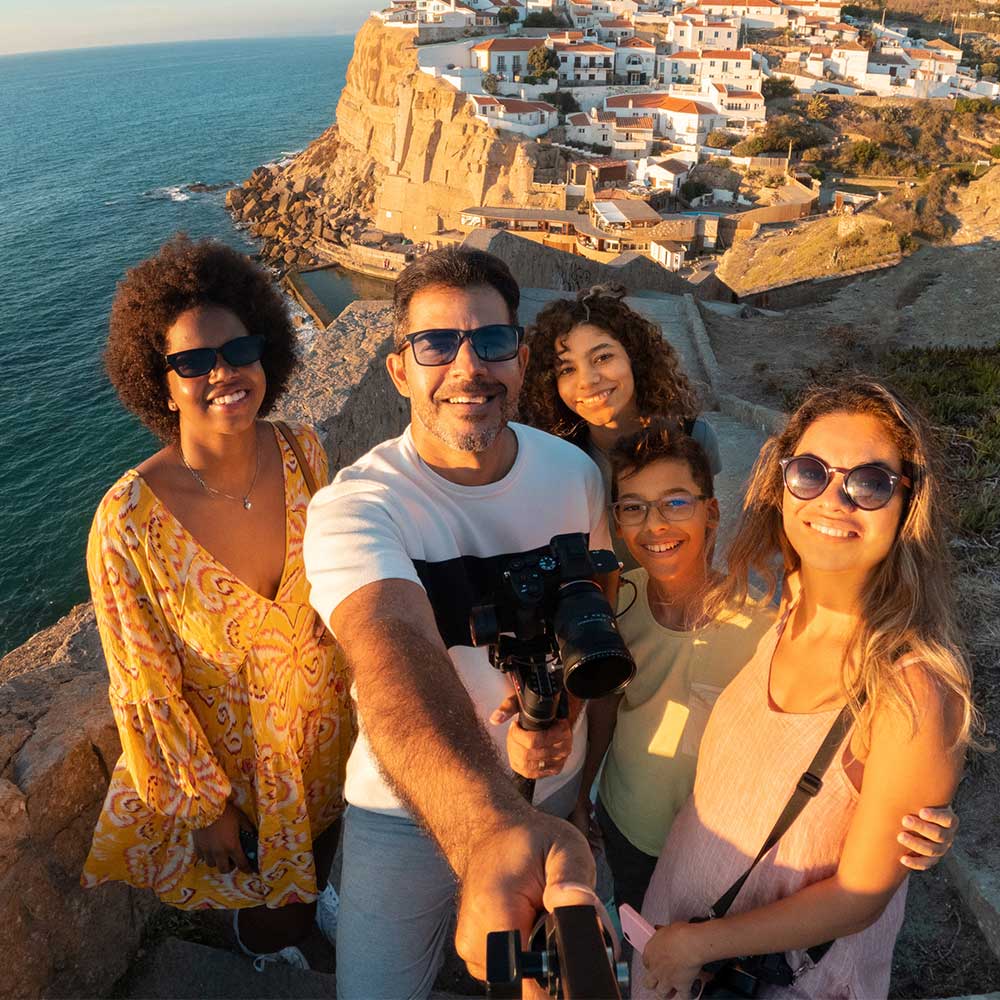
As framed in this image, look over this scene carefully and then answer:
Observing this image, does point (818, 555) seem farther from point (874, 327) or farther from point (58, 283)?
point (58, 283)

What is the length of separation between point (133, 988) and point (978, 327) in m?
12.8

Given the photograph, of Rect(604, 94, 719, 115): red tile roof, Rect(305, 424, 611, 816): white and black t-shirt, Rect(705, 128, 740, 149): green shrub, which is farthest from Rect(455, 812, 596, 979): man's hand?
Rect(604, 94, 719, 115): red tile roof

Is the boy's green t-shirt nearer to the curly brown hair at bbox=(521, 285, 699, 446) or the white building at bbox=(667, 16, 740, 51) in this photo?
the curly brown hair at bbox=(521, 285, 699, 446)

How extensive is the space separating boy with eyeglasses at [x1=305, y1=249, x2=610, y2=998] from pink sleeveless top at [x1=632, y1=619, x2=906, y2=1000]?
373 mm

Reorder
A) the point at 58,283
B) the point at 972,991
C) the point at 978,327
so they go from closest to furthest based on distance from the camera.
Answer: the point at 972,991 < the point at 978,327 < the point at 58,283

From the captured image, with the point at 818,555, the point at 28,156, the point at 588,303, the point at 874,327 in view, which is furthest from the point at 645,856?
the point at 28,156

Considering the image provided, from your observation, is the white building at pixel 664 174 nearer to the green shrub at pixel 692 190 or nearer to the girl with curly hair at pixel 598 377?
the green shrub at pixel 692 190

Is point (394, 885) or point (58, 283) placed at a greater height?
point (394, 885)

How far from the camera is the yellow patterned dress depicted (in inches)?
77.8

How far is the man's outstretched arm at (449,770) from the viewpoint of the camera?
1052mm

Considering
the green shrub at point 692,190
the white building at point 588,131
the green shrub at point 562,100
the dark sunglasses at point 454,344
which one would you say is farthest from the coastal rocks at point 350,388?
the green shrub at point 562,100

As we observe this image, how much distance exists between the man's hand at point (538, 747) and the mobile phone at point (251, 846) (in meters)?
1.12

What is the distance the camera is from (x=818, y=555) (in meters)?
1.71

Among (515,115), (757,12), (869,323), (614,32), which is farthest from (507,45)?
(869,323)
